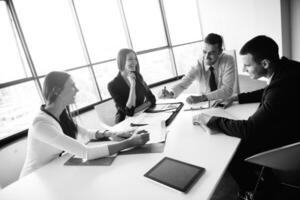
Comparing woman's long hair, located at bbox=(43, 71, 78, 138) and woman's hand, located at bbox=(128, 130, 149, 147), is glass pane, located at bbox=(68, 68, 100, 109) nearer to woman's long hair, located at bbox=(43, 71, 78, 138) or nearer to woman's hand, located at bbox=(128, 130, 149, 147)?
woman's long hair, located at bbox=(43, 71, 78, 138)

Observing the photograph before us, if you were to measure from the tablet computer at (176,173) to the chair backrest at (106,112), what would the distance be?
1307mm

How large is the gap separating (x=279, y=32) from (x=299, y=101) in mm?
2528

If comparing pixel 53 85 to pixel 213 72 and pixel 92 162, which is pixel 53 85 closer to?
pixel 92 162

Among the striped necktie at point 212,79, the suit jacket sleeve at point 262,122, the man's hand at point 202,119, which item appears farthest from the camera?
the striped necktie at point 212,79

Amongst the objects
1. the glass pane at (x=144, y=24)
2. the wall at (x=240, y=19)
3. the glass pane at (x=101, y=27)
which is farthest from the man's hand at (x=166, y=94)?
the wall at (x=240, y=19)

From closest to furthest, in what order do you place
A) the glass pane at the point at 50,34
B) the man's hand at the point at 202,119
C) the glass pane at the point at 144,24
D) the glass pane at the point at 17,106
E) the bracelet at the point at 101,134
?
the man's hand at the point at 202,119 < the bracelet at the point at 101,134 < the glass pane at the point at 17,106 < the glass pane at the point at 50,34 < the glass pane at the point at 144,24

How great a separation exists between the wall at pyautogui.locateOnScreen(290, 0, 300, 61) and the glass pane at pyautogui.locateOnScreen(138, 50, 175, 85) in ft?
7.01

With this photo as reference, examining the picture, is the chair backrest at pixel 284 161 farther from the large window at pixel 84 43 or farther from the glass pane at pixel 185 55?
the glass pane at pixel 185 55

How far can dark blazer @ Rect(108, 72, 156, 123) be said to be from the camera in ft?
7.03

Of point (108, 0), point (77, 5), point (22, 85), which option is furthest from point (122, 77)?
point (108, 0)

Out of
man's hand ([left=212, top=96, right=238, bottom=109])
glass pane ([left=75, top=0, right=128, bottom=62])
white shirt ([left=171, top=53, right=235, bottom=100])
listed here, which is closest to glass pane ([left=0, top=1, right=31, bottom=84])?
glass pane ([left=75, top=0, right=128, bottom=62])

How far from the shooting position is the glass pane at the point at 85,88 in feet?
10.8

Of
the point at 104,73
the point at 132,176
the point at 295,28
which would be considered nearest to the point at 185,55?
the point at 104,73

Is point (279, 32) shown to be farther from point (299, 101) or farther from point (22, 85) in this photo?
point (22, 85)
